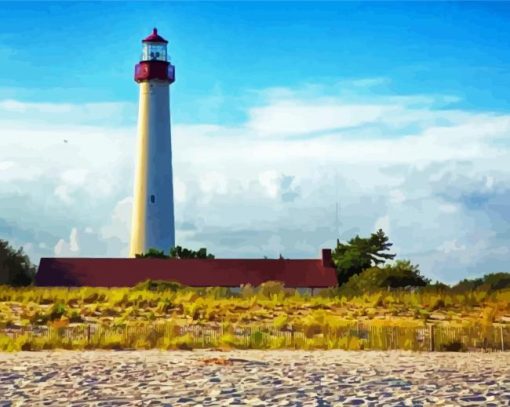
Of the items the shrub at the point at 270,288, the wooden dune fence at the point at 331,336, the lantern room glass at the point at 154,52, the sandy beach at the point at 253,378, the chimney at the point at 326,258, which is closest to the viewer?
the sandy beach at the point at 253,378

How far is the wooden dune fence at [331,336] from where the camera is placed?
1972 centimetres

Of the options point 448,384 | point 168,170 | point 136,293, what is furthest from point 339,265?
point 448,384

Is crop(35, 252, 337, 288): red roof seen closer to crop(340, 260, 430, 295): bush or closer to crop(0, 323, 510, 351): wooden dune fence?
crop(340, 260, 430, 295): bush

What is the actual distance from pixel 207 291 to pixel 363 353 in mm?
17094

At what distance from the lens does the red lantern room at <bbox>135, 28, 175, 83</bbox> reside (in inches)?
1695

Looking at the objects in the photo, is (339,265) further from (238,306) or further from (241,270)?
(238,306)

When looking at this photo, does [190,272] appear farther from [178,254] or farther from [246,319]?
[246,319]

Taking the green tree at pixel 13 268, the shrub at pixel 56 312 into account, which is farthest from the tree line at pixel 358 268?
the shrub at pixel 56 312

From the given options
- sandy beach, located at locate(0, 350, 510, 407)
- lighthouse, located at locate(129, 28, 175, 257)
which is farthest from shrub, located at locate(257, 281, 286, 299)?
sandy beach, located at locate(0, 350, 510, 407)

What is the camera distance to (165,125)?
42.5 meters

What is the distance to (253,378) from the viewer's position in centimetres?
1460

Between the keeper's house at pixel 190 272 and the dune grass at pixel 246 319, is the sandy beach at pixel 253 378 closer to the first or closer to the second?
the dune grass at pixel 246 319

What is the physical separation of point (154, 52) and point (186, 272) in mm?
10397

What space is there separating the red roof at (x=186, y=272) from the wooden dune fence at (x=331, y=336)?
18.5 metres
